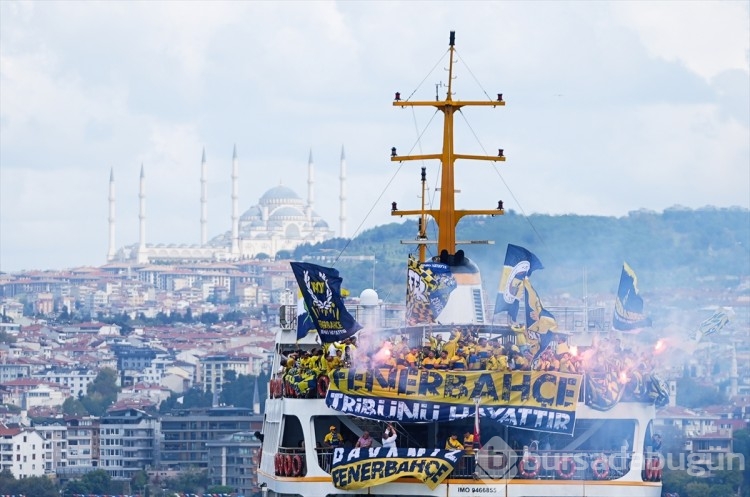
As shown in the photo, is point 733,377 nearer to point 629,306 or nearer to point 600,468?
point 629,306

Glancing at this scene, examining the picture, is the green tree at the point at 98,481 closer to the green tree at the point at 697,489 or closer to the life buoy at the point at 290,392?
the green tree at the point at 697,489

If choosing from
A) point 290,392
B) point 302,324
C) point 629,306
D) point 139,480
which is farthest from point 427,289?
point 139,480

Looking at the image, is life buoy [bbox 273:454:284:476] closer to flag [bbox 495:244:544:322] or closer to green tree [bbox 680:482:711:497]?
flag [bbox 495:244:544:322]

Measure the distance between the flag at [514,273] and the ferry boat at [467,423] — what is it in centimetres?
99

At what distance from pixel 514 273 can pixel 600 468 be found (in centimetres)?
395

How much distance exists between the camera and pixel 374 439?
118ft

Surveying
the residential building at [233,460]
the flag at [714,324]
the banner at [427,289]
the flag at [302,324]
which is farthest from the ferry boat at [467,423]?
the residential building at [233,460]

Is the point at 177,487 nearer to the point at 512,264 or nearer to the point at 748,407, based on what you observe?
the point at 748,407

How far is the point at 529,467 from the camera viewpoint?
35094mm

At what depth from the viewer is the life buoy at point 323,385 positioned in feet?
118

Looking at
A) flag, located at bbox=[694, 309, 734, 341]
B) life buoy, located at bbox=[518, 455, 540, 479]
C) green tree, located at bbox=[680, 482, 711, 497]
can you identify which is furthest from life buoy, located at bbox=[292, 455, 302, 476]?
green tree, located at bbox=[680, 482, 711, 497]

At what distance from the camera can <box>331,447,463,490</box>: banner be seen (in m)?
34.8

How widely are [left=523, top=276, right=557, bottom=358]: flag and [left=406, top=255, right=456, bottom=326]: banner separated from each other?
158 cm

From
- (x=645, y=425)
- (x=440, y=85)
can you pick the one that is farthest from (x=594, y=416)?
(x=440, y=85)
